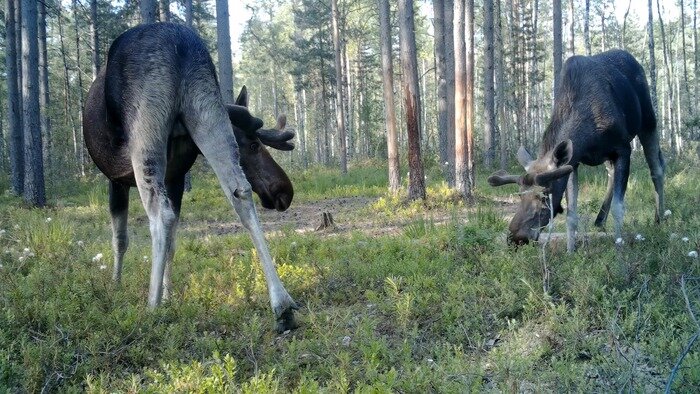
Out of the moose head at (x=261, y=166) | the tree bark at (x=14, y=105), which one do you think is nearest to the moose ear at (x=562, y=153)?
the moose head at (x=261, y=166)

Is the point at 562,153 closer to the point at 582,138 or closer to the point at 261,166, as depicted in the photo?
the point at 582,138

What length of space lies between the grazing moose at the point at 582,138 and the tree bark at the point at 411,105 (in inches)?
197

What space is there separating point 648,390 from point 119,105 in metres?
4.16

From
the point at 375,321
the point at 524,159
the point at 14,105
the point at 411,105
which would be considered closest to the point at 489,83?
the point at 411,105

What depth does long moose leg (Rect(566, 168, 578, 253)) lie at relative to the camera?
5922 millimetres

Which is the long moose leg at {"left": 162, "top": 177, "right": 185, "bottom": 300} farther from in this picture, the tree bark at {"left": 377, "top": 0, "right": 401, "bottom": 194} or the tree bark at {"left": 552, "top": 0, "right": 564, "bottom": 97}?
the tree bark at {"left": 552, "top": 0, "right": 564, "bottom": 97}

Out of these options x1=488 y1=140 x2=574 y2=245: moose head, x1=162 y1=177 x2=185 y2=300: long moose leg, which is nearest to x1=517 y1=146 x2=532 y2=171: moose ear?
x1=488 y1=140 x2=574 y2=245: moose head

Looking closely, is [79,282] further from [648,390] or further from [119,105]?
[648,390]

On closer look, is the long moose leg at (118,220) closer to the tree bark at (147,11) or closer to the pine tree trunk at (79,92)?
the tree bark at (147,11)

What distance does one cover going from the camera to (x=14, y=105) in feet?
52.7

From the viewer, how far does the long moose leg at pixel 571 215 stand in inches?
233

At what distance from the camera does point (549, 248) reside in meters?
5.90

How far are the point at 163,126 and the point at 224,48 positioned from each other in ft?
28.8

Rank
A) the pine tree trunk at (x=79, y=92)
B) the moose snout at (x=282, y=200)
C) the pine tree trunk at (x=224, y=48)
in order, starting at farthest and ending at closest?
the pine tree trunk at (x=79, y=92) → the pine tree trunk at (x=224, y=48) → the moose snout at (x=282, y=200)
